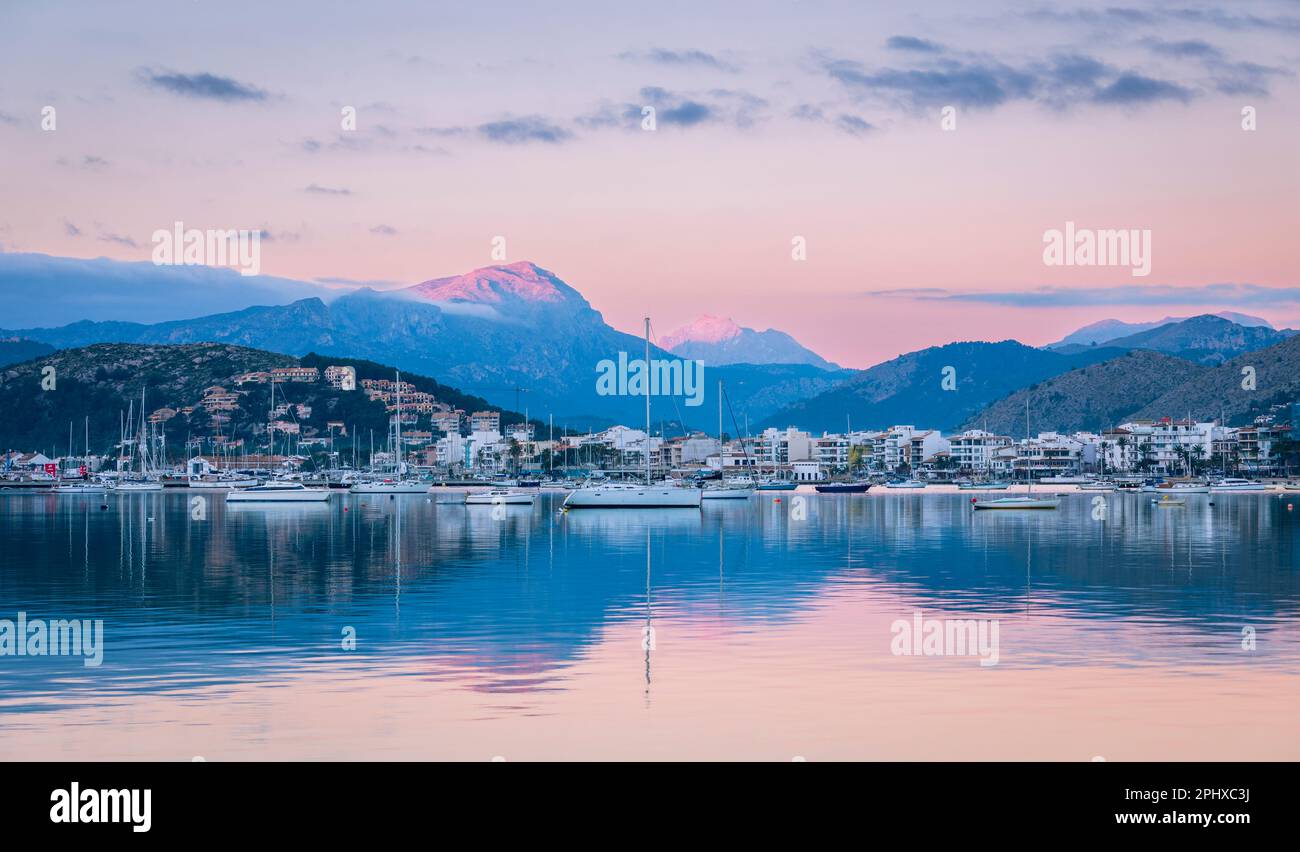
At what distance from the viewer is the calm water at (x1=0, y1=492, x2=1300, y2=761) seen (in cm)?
1658

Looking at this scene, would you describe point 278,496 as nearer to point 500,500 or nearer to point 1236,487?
point 500,500

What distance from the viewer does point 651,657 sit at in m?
23.5

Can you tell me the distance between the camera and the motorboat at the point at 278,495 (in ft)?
393

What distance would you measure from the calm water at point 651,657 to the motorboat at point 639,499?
148 feet

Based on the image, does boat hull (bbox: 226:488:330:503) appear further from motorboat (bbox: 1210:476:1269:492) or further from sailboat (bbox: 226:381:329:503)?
motorboat (bbox: 1210:476:1269:492)

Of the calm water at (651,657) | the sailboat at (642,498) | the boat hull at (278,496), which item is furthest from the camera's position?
the boat hull at (278,496)

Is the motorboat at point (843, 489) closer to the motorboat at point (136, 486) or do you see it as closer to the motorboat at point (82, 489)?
the motorboat at point (136, 486)

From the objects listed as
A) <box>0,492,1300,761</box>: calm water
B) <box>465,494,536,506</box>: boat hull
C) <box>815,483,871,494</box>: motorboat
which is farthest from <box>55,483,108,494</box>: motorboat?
<box>0,492,1300,761</box>: calm water

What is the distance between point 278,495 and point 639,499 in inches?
1592

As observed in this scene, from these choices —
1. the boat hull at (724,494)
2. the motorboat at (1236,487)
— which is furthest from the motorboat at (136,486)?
the motorboat at (1236,487)
